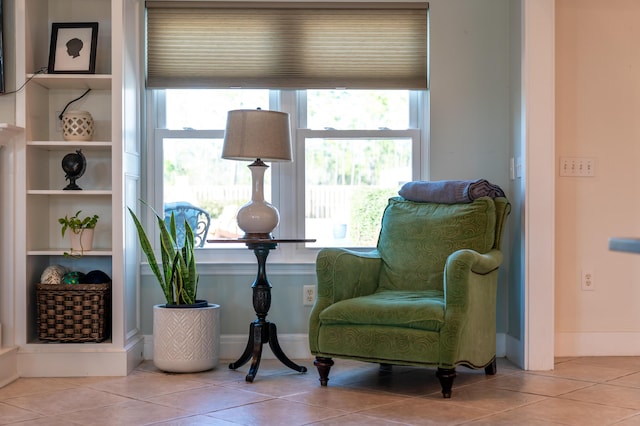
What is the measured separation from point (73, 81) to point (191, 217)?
1.00 meters

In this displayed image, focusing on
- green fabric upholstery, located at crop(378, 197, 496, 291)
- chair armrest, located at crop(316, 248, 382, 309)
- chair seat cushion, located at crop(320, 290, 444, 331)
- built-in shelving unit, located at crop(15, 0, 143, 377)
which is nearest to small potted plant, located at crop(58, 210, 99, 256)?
built-in shelving unit, located at crop(15, 0, 143, 377)

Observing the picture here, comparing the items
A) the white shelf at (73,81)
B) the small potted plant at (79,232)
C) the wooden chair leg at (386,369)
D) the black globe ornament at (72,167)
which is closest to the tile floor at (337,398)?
the wooden chair leg at (386,369)

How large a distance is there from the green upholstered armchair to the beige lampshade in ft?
1.87

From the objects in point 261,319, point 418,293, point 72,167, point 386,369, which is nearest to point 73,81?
point 72,167

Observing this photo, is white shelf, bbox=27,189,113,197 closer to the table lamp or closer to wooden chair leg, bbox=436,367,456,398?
the table lamp

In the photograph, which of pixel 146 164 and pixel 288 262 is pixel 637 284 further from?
pixel 146 164

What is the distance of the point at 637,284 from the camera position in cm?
427

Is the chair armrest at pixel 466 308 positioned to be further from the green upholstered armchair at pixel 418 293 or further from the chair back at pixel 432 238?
the chair back at pixel 432 238

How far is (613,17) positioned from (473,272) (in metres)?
1.91

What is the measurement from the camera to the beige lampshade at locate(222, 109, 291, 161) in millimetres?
3709

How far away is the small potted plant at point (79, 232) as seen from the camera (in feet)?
12.7

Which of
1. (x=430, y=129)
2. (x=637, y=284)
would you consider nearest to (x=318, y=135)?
(x=430, y=129)

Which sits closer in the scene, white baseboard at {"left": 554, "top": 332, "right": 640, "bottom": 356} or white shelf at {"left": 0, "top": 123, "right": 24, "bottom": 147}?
white shelf at {"left": 0, "top": 123, "right": 24, "bottom": 147}

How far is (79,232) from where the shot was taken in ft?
12.8
